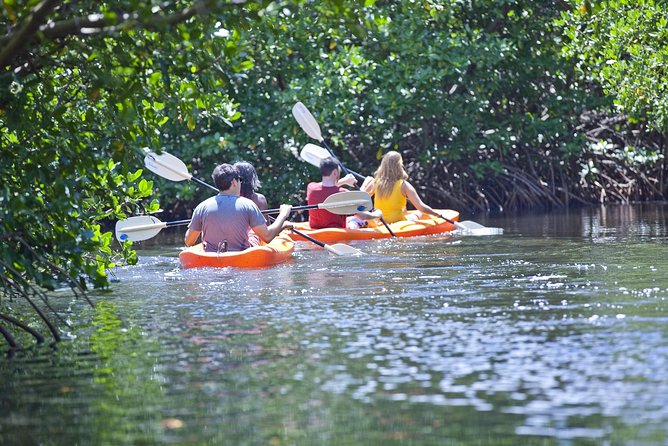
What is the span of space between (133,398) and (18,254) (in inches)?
83.9

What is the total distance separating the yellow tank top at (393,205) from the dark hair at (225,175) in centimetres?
461

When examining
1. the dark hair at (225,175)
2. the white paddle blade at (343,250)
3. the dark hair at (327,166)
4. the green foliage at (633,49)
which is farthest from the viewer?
the green foliage at (633,49)

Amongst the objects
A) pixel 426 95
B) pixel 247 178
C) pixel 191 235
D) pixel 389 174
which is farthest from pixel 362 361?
pixel 426 95

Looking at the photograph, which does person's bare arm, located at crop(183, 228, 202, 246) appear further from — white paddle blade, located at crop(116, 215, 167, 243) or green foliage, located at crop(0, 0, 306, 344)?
green foliage, located at crop(0, 0, 306, 344)

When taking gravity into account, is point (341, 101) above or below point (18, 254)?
above

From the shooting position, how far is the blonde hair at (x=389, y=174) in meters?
16.6

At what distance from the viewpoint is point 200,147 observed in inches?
825

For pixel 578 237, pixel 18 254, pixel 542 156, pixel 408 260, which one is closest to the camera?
pixel 18 254

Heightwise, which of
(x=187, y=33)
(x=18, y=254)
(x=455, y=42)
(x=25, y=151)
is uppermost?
(x=455, y=42)

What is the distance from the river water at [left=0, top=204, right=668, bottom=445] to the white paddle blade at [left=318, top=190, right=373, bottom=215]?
Result: 2.83 m

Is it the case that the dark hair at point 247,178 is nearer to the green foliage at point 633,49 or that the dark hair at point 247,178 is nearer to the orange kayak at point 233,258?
the orange kayak at point 233,258

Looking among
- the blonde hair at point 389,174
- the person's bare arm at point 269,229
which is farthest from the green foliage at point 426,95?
the person's bare arm at point 269,229

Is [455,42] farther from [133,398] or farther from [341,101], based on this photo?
[133,398]

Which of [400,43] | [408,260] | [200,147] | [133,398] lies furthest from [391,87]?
[133,398]
